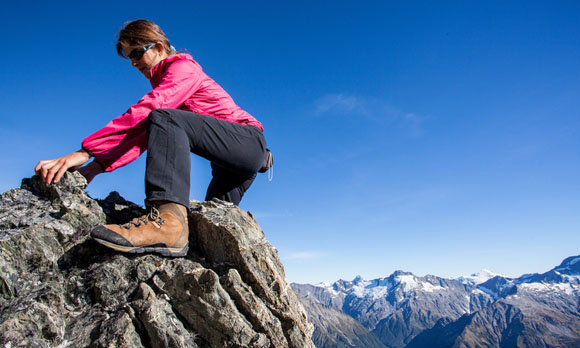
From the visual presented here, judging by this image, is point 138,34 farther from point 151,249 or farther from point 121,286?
point 121,286

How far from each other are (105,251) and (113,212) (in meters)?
1.17

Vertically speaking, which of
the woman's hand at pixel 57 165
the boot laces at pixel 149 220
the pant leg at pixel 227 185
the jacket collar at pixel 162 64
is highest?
the jacket collar at pixel 162 64

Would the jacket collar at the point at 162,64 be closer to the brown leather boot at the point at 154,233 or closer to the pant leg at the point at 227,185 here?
the pant leg at the point at 227,185

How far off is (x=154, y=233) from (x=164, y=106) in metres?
1.87

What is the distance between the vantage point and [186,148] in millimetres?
4891

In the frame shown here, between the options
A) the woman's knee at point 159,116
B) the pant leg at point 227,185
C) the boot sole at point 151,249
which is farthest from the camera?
the pant leg at point 227,185

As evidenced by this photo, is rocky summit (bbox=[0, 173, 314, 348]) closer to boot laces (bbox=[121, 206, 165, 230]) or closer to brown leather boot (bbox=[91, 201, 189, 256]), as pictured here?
brown leather boot (bbox=[91, 201, 189, 256])

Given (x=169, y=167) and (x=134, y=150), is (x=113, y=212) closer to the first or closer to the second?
(x=134, y=150)

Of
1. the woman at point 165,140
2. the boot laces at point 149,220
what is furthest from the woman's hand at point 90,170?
the boot laces at point 149,220

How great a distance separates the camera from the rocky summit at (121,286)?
399 cm

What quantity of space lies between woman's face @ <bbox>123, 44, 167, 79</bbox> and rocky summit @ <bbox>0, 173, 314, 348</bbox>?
2154mm

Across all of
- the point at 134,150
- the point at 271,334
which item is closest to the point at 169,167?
the point at 134,150

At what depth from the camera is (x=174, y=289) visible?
14.8 feet

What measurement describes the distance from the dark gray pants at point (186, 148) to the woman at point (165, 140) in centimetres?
1
